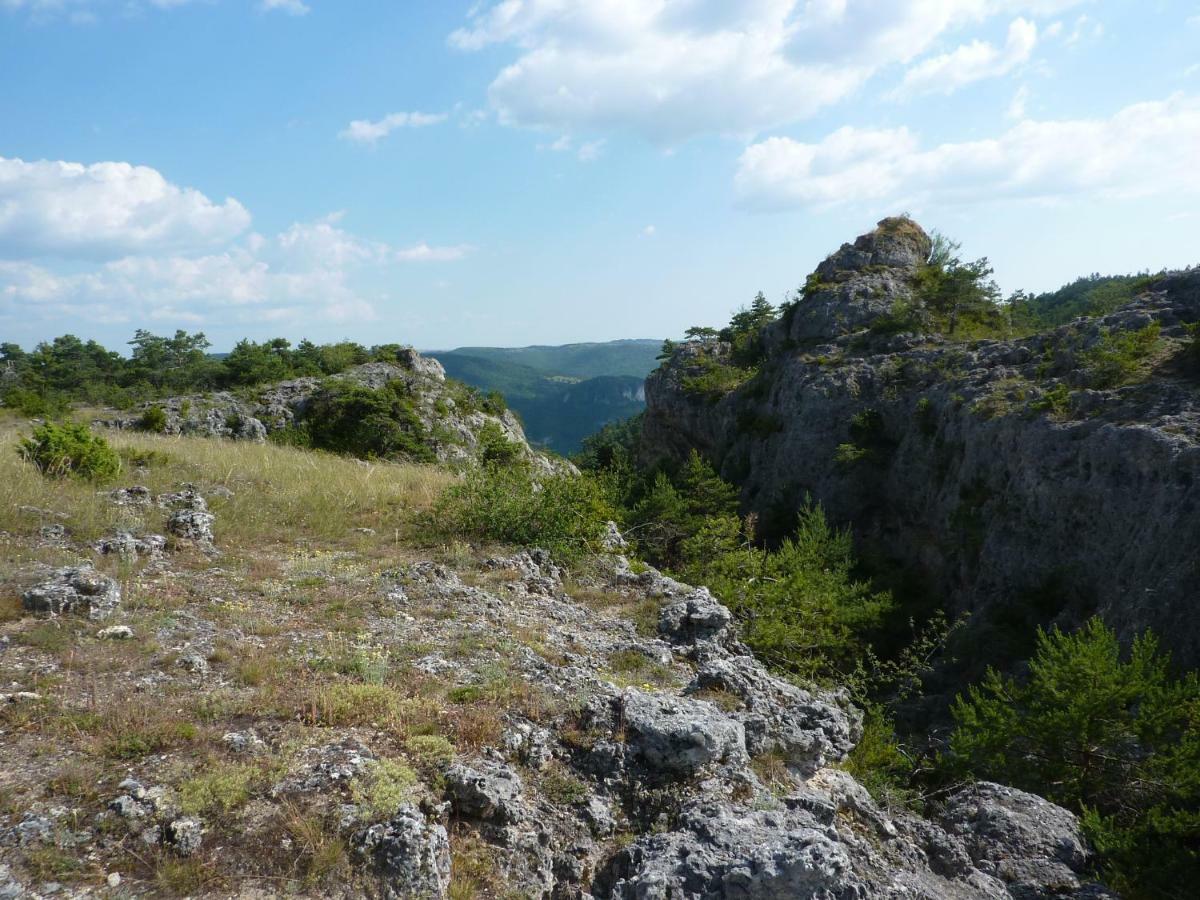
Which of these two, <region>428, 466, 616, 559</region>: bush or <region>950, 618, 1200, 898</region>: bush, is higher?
<region>428, 466, 616, 559</region>: bush

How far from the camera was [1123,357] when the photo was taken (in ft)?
62.6

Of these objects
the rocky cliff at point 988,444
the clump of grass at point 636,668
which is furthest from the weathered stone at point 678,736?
the rocky cliff at point 988,444

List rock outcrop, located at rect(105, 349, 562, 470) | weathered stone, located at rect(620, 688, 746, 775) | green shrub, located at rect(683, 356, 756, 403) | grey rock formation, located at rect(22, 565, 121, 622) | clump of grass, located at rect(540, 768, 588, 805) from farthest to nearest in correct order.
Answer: green shrub, located at rect(683, 356, 756, 403) → rock outcrop, located at rect(105, 349, 562, 470) → grey rock formation, located at rect(22, 565, 121, 622) → weathered stone, located at rect(620, 688, 746, 775) → clump of grass, located at rect(540, 768, 588, 805)

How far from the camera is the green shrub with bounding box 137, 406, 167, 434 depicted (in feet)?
72.7

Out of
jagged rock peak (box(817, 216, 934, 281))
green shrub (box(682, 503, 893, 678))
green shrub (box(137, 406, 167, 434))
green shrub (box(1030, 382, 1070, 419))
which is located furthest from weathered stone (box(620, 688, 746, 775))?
jagged rock peak (box(817, 216, 934, 281))

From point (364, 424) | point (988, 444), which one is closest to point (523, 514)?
point (364, 424)

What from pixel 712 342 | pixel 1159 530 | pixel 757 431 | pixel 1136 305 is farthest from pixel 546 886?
pixel 712 342

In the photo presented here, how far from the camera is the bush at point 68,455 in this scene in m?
9.19

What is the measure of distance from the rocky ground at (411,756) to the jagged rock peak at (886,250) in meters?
35.4

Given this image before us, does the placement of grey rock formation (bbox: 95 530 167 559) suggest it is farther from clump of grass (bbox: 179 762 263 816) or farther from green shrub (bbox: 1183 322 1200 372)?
green shrub (bbox: 1183 322 1200 372)

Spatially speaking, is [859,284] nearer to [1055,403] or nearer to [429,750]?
[1055,403]

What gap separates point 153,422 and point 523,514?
62.3ft

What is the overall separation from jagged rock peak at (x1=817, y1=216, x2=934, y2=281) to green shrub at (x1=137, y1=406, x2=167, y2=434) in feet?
106

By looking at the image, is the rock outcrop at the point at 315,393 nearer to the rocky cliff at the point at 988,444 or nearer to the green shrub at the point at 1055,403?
the rocky cliff at the point at 988,444
